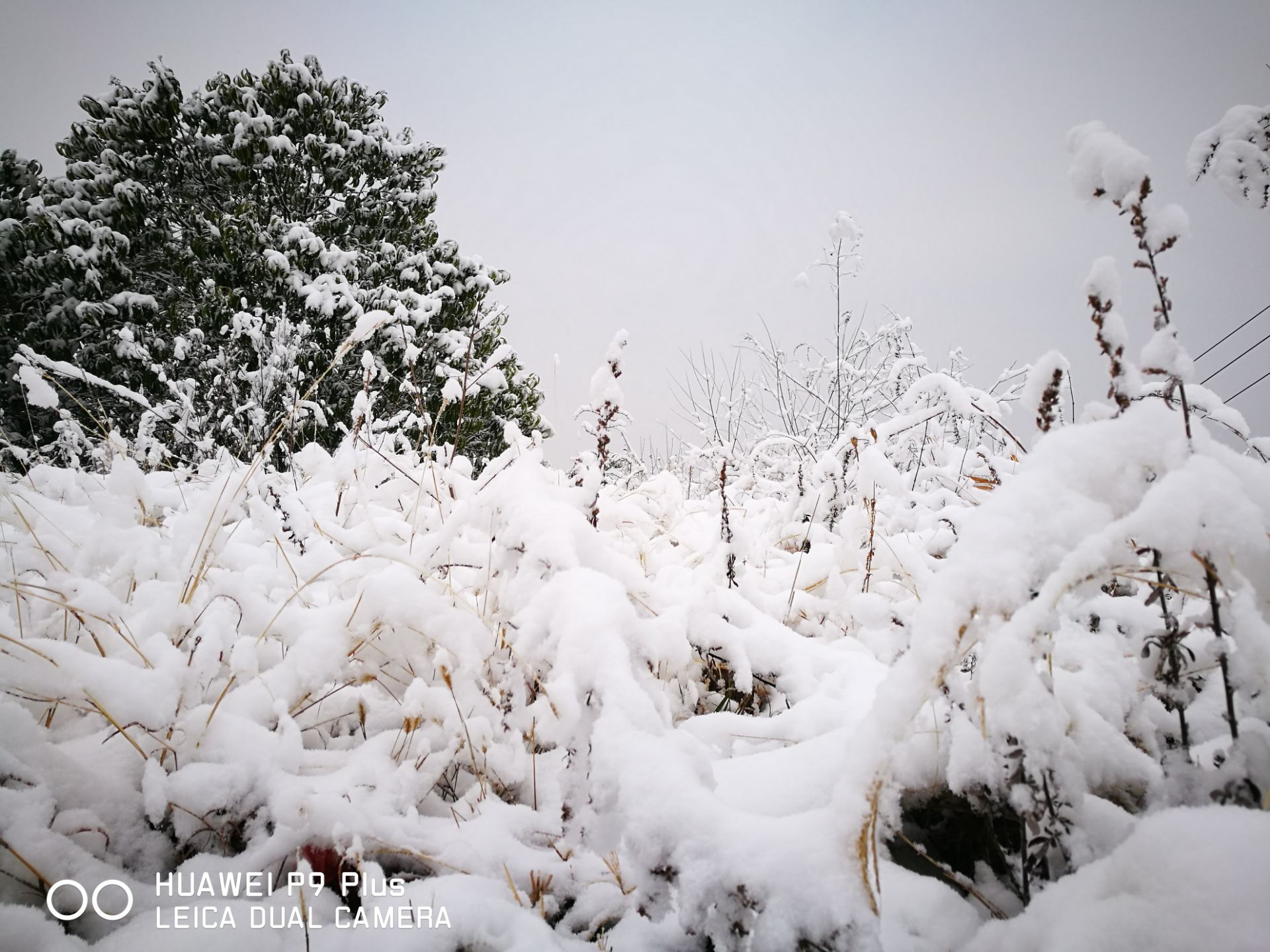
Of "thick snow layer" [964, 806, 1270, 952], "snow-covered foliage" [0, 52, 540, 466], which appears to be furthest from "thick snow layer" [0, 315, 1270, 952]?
"snow-covered foliage" [0, 52, 540, 466]

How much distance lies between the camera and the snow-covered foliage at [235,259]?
33.9ft

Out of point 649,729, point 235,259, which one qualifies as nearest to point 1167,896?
point 649,729

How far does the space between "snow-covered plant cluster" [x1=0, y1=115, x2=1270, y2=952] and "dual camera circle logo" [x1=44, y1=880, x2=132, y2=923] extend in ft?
0.03

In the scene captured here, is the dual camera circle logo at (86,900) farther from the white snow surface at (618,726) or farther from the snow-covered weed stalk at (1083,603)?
the snow-covered weed stalk at (1083,603)

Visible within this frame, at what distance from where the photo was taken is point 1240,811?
0.49m

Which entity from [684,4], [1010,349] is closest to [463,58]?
[684,4]

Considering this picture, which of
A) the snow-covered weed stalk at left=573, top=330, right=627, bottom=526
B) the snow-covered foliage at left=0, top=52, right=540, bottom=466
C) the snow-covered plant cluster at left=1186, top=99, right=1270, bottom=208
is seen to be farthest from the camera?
the snow-covered foliage at left=0, top=52, right=540, bottom=466

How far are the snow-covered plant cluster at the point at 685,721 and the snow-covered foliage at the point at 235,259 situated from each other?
9.63 metres

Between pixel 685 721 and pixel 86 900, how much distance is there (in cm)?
87

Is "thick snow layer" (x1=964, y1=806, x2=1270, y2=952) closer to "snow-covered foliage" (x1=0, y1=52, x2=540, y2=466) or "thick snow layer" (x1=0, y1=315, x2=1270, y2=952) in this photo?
"thick snow layer" (x1=0, y1=315, x2=1270, y2=952)

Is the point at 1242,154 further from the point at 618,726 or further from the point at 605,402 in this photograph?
the point at 618,726

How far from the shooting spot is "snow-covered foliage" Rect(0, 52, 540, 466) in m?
10.3

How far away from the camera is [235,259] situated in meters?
11.0

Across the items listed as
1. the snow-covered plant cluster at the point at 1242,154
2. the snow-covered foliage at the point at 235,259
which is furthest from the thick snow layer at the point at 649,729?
the snow-covered foliage at the point at 235,259
